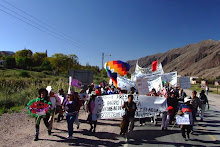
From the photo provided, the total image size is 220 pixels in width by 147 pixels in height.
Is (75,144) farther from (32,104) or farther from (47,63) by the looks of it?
(47,63)

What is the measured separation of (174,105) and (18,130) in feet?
22.6

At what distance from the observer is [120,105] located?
8.02m

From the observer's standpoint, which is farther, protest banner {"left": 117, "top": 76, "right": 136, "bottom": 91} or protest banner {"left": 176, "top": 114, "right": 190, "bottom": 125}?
protest banner {"left": 117, "top": 76, "right": 136, "bottom": 91}

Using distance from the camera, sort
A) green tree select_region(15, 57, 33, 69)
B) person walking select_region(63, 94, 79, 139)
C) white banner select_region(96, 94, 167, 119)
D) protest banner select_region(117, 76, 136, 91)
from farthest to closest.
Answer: green tree select_region(15, 57, 33, 69)
protest banner select_region(117, 76, 136, 91)
white banner select_region(96, 94, 167, 119)
person walking select_region(63, 94, 79, 139)

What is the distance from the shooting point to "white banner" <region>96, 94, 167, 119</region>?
802 centimetres

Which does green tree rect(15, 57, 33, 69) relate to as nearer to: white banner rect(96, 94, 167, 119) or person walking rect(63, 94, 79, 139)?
white banner rect(96, 94, 167, 119)

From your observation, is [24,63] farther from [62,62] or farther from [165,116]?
[165,116]

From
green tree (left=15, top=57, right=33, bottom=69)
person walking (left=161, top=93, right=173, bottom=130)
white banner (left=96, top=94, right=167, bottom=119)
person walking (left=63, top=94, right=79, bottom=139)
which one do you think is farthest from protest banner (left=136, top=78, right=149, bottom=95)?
green tree (left=15, top=57, right=33, bottom=69)

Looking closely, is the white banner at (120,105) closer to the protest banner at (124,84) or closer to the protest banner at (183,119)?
the protest banner at (183,119)

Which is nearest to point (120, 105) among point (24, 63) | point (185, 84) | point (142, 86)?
point (142, 86)

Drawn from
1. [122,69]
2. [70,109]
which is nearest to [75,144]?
[70,109]

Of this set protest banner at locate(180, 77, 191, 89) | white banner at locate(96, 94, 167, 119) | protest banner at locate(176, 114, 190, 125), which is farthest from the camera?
protest banner at locate(180, 77, 191, 89)

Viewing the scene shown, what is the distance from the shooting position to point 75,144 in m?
6.13

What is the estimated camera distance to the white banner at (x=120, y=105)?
802cm
